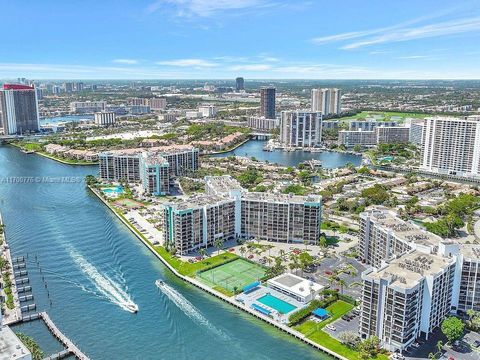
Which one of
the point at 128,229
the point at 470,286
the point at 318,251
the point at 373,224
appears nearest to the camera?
the point at 470,286

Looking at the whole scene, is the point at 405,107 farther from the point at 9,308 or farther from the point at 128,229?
the point at 9,308

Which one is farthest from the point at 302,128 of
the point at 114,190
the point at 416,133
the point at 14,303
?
the point at 14,303

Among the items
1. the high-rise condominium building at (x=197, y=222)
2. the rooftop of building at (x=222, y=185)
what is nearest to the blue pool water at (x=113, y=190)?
the rooftop of building at (x=222, y=185)

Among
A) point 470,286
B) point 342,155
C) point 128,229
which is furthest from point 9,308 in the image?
point 342,155

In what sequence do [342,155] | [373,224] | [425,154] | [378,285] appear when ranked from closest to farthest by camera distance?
1. [378,285]
2. [373,224]
3. [425,154]
4. [342,155]

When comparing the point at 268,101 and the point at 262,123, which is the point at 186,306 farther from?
the point at 268,101

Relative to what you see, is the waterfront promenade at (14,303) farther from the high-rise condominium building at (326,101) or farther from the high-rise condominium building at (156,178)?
the high-rise condominium building at (326,101)

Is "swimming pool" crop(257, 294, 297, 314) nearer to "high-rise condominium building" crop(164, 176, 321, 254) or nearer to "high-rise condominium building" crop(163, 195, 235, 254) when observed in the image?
"high-rise condominium building" crop(163, 195, 235, 254)
